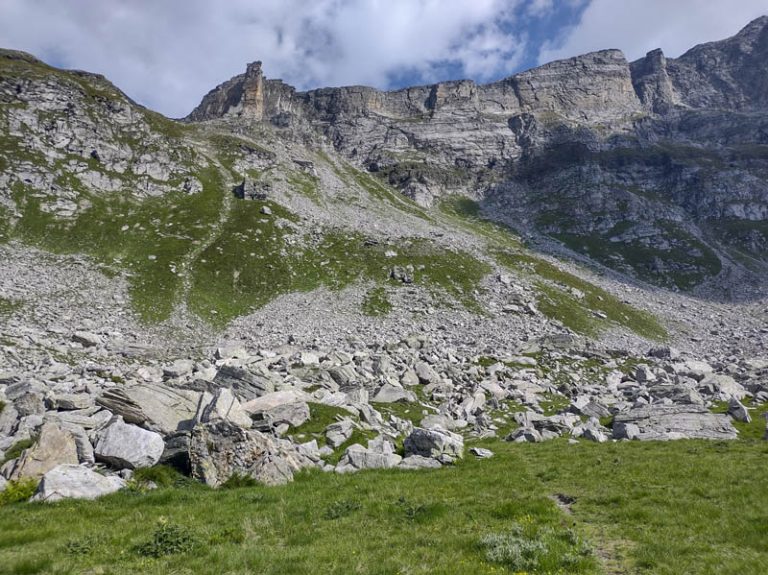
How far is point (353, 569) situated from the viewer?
8812 millimetres

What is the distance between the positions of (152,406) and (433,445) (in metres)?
13.4

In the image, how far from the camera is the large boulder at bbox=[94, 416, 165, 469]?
53.4ft

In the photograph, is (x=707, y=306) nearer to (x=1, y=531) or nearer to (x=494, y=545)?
(x=494, y=545)

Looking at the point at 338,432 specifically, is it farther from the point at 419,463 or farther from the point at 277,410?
the point at 419,463

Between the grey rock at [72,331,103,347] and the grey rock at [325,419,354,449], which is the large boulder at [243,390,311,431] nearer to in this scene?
the grey rock at [325,419,354,449]

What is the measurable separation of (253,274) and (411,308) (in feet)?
96.3

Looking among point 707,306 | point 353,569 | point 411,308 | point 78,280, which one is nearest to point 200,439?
point 353,569

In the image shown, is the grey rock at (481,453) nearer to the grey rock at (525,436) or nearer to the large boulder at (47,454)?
the grey rock at (525,436)

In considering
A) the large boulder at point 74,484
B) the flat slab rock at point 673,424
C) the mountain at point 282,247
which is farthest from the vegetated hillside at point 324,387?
the mountain at point 282,247

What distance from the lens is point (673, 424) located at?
25.0 m

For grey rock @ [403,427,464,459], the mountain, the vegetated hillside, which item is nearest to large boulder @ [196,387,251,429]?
the vegetated hillside

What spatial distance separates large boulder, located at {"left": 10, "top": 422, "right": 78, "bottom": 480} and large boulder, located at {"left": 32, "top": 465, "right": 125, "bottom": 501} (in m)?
1.10

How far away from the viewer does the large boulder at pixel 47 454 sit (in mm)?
14539

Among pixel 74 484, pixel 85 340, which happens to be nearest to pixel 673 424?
pixel 74 484
